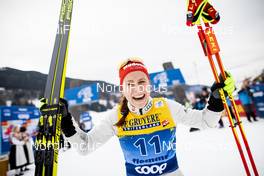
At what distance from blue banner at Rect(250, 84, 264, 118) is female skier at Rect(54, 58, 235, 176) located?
756 centimetres

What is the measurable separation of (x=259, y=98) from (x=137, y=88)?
323 inches

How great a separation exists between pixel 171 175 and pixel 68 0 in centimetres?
272

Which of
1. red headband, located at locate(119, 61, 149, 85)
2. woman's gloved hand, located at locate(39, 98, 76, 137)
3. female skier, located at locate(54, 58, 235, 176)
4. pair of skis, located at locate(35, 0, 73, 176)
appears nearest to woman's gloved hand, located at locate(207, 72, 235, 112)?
female skier, located at locate(54, 58, 235, 176)

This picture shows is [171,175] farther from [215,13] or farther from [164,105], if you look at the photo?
[215,13]

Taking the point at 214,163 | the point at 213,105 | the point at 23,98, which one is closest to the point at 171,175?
the point at 213,105

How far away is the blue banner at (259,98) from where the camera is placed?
7.39 m

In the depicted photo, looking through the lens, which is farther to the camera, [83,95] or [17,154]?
[83,95]

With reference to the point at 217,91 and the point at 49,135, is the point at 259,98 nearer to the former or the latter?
the point at 217,91

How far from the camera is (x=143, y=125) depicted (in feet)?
5.30

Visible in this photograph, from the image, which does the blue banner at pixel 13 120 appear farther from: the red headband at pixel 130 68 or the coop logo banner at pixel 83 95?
the red headband at pixel 130 68

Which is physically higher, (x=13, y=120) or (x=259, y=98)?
(x=13, y=120)

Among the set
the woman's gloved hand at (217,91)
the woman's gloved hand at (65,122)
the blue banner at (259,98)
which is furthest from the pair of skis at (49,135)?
the blue banner at (259,98)

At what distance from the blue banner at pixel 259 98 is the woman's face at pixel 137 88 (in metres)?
7.99

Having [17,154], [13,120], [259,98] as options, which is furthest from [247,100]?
[13,120]
